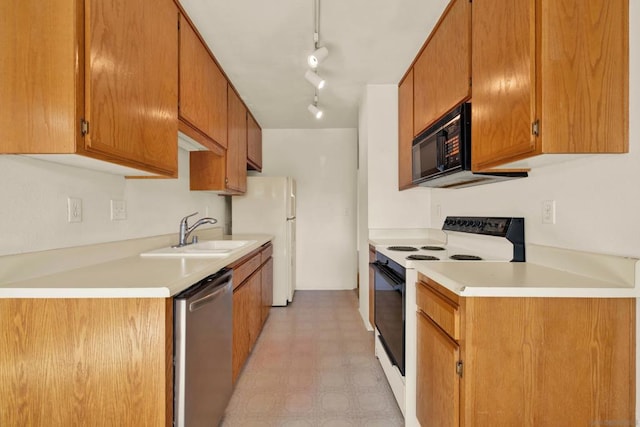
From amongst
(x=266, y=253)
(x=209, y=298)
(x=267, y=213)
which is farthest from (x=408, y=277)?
(x=267, y=213)

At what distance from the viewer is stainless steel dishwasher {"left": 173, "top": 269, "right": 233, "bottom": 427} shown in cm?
107

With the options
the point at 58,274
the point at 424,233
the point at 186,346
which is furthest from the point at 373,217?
the point at 58,274

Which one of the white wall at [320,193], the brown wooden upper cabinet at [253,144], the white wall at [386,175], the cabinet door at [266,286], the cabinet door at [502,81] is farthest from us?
the white wall at [320,193]

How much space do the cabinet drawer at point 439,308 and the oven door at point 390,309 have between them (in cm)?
19

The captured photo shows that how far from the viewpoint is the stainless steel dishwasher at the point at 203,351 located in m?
1.07

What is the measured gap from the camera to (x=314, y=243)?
430 cm

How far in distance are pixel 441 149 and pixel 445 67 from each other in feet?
1.58

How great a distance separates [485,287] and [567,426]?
52cm

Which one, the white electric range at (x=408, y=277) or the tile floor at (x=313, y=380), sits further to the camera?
the tile floor at (x=313, y=380)

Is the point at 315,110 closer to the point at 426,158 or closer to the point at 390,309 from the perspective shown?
the point at 426,158

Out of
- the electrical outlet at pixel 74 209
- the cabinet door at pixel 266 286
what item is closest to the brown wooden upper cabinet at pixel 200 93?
the electrical outlet at pixel 74 209

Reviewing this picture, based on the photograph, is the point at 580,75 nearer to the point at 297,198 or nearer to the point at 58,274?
the point at 58,274

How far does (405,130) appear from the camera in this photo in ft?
8.16

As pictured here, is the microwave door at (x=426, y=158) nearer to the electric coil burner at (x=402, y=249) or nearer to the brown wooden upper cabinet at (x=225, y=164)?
the electric coil burner at (x=402, y=249)
